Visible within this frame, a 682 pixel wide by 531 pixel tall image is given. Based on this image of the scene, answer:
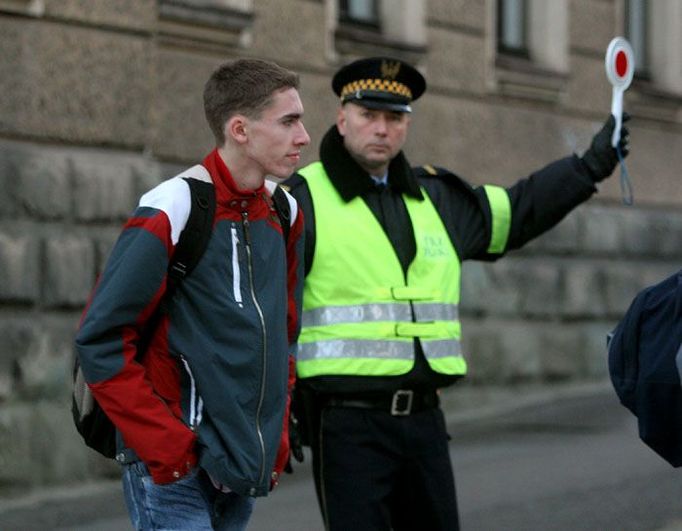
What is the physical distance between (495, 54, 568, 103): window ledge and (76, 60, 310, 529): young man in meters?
8.33

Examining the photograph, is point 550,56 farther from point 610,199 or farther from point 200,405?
point 200,405

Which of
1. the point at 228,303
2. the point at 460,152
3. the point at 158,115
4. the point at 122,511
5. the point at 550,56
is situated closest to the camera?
the point at 228,303

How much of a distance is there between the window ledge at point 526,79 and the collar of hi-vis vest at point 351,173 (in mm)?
7033

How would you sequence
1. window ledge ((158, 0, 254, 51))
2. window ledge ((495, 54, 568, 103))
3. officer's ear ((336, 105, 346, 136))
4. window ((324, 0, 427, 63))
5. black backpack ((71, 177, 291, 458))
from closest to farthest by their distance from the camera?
black backpack ((71, 177, 291, 458)), officer's ear ((336, 105, 346, 136)), window ledge ((158, 0, 254, 51)), window ((324, 0, 427, 63)), window ledge ((495, 54, 568, 103))

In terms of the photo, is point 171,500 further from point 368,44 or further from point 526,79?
point 526,79

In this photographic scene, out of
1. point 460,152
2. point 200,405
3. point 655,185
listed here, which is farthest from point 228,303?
point 655,185

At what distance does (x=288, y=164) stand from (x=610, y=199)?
9.43 metres

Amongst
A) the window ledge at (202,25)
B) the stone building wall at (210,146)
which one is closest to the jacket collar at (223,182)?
the stone building wall at (210,146)

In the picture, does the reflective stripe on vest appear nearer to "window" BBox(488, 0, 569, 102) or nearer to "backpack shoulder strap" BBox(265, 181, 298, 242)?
"backpack shoulder strap" BBox(265, 181, 298, 242)

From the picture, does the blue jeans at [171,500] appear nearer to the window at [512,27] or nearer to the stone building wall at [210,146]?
→ the stone building wall at [210,146]

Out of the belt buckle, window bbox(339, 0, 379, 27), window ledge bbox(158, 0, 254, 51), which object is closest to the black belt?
the belt buckle

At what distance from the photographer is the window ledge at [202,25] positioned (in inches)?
372

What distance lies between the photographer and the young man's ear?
4.16 metres

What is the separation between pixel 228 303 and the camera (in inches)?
157
